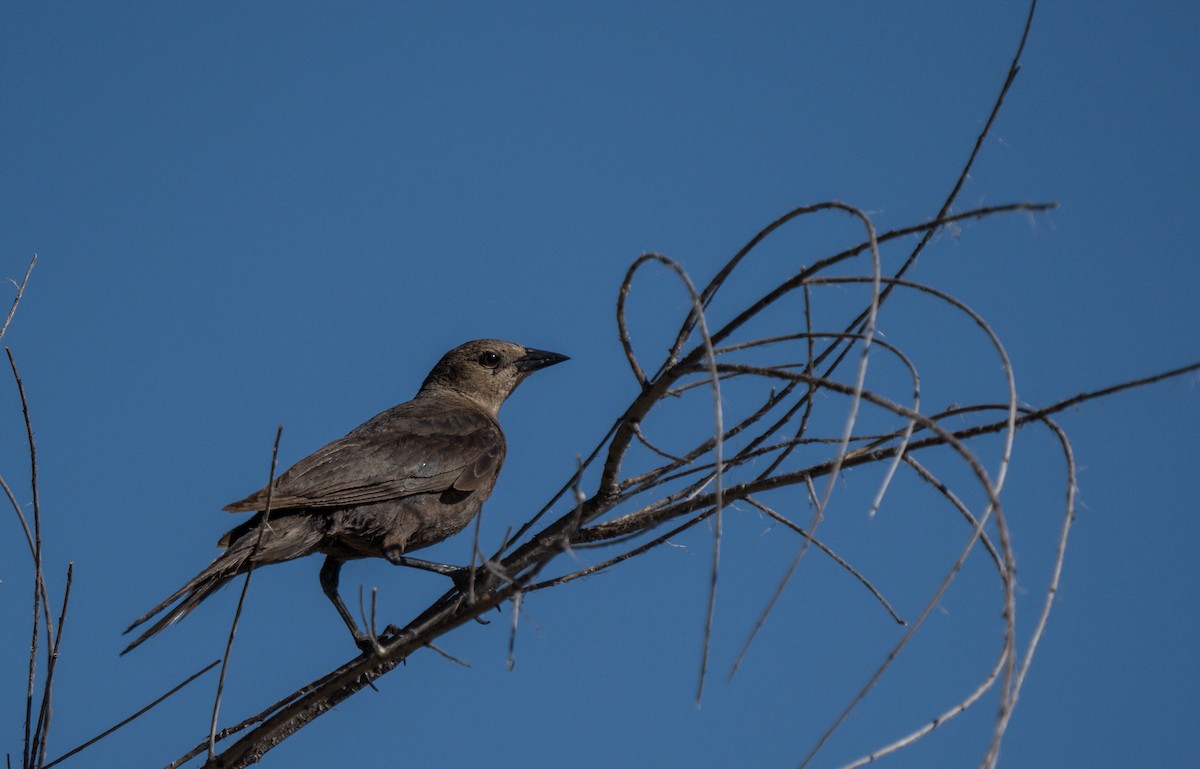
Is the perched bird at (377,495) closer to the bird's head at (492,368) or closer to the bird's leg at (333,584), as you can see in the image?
the bird's leg at (333,584)

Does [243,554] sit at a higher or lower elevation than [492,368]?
lower

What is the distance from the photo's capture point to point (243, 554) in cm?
442

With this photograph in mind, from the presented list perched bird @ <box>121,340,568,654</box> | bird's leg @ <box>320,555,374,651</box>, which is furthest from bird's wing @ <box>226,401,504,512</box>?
bird's leg @ <box>320,555,374,651</box>

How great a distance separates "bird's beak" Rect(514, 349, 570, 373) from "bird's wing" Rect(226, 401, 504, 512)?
2.79ft

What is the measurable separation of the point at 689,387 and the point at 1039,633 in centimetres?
120

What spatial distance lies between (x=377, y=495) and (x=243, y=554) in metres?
1.12

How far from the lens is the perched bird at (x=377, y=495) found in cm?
495

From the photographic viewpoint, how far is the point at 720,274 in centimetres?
252

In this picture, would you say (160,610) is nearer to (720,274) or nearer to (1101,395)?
(720,274)

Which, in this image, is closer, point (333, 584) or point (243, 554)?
point (243, 554)

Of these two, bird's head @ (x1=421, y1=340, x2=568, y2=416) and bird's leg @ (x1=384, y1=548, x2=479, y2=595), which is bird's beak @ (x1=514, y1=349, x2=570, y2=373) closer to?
bird's head @ (x1=421, y1=340, x2=568, y2=416)

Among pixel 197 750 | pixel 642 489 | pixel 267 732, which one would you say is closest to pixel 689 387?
pixel 642 489

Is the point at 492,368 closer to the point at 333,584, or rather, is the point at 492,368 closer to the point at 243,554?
the point at 333,584

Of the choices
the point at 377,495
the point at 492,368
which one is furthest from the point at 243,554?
the point at 492,368
